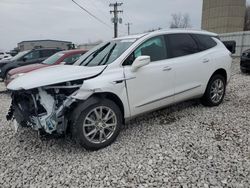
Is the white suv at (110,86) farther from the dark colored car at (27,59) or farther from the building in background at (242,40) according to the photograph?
the building in background at (242,40)

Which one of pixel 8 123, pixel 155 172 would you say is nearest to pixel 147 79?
pixel 155 172

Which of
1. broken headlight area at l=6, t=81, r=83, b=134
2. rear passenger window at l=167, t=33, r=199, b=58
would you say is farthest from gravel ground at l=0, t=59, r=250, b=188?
rear passenger window at l=167, t=33, r=199, b=58

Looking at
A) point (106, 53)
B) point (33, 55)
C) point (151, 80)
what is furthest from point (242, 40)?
point (106, 53)

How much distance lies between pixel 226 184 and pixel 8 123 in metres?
4.17

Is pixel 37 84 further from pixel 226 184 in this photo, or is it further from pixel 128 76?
pixel 226 184

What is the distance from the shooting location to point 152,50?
143 inches

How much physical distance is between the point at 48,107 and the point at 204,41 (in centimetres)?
345

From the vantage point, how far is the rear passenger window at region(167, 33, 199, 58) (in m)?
3.83

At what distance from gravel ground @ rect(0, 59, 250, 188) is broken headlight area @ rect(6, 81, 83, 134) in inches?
19.3

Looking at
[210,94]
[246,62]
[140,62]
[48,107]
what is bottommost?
[210,94]

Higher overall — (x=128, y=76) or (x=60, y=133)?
(x=128, y=76)

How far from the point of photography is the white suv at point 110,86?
2.89 meters

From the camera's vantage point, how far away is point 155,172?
2543mm

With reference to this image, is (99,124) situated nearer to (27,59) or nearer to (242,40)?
(27,59)
